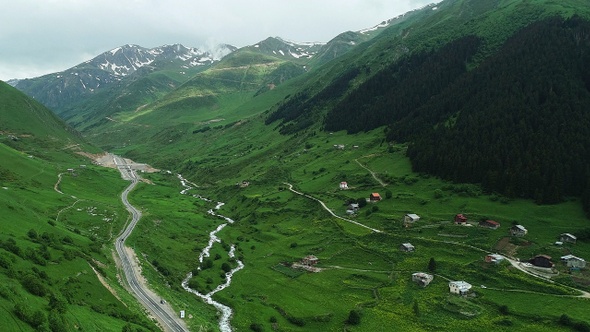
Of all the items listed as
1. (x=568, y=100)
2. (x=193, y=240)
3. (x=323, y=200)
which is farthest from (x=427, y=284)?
(x=568, y=100)

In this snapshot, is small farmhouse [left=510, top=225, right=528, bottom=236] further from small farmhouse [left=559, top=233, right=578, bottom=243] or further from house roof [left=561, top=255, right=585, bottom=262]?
house roof [left=561, top=255, right=585, bottom=262]

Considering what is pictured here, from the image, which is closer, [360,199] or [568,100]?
[360,199]

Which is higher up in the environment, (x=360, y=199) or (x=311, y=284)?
(x=360, y=199)

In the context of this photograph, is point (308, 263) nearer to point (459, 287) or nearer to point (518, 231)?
point (459, 287)

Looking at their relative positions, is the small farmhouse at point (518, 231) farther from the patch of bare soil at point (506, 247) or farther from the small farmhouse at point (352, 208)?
the small farmhouse at point (352, 208)

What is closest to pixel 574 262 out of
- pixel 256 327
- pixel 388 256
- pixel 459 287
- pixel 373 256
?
pixel 459 287

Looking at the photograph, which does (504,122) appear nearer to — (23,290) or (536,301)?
(536,301)
